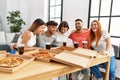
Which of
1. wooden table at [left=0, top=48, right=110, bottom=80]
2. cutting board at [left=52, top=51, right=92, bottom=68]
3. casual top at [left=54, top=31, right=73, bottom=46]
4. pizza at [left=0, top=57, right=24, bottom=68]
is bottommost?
wooden table at [left=0, top=48, right=110, bottom=80]

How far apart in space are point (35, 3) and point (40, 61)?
4.80 meters

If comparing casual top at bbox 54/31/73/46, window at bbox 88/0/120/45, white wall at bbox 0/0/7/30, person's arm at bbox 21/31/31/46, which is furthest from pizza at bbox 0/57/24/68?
white wall at bbox 0/0/7/30

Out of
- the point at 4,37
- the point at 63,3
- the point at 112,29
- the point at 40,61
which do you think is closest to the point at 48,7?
the point at 63,3

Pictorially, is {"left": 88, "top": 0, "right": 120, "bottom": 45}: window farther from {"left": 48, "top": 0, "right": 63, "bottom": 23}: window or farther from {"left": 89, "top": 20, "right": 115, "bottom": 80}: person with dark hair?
{"left": 48, "top": 0, "right": 63, "bottom": 23}: window

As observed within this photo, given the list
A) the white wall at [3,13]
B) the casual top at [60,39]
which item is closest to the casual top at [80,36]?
the casual top at [60,39]

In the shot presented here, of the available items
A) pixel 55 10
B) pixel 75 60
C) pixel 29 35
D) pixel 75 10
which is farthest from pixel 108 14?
pixel 75 60

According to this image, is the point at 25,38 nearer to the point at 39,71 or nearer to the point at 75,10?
the point at 39,71

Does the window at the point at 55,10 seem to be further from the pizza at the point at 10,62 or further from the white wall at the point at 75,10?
the pizza at the point at 10,62

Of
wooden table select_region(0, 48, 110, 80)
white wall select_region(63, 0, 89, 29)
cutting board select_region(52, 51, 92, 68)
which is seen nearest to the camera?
wooden table select_region(0, 48, 110, 80)

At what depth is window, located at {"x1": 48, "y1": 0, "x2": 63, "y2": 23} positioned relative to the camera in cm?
527

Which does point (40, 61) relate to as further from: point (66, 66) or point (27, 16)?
point (27, 16)

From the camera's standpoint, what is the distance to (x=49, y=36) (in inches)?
116

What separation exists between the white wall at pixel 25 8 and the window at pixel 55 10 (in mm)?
319

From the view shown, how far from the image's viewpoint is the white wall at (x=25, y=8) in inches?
235
